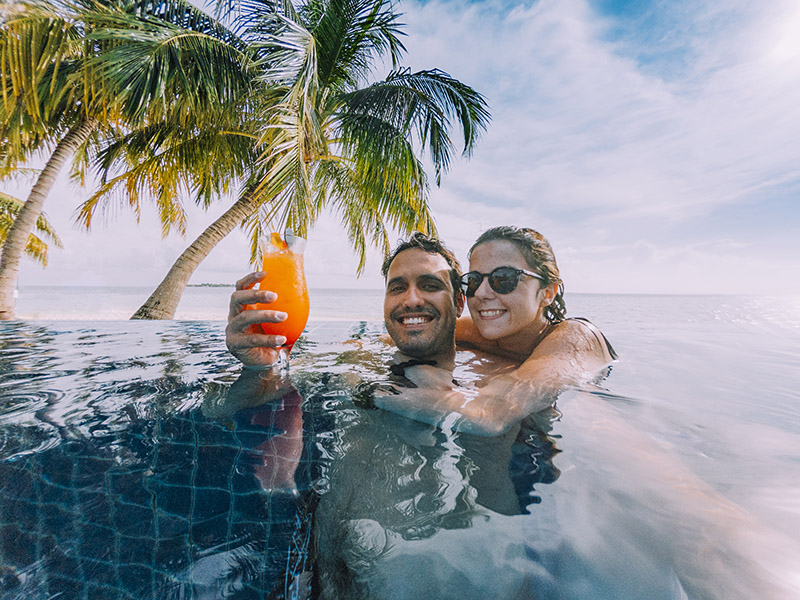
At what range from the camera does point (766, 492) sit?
4.31 ft

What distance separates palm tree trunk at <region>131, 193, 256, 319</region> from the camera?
635cm

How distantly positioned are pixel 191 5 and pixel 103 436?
6659 mm

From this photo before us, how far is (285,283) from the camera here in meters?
1.49

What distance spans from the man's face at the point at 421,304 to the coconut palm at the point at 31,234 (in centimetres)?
1248

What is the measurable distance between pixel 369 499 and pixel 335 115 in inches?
248

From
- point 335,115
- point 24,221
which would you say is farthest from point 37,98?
point 335,115

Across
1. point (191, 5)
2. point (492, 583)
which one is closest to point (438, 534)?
point (492, 583)

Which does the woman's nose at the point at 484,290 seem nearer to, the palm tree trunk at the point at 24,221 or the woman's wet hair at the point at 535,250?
the woman's wet hair at the point at 535,250

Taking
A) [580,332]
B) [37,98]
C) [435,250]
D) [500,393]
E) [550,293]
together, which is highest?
[37,98]

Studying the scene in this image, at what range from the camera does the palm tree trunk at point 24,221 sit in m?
6.20

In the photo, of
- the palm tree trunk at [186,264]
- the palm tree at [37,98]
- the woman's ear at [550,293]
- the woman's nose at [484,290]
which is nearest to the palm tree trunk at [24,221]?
the palm tree at [37,98]

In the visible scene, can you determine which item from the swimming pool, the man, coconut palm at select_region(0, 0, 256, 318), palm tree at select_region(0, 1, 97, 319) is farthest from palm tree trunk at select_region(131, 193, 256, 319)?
the man

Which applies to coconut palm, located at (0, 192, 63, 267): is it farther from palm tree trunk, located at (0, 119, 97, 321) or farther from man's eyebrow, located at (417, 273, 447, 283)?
man's eyebrow, located at (417, 273, 447, 283)

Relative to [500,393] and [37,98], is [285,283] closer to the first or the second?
[500,393]
